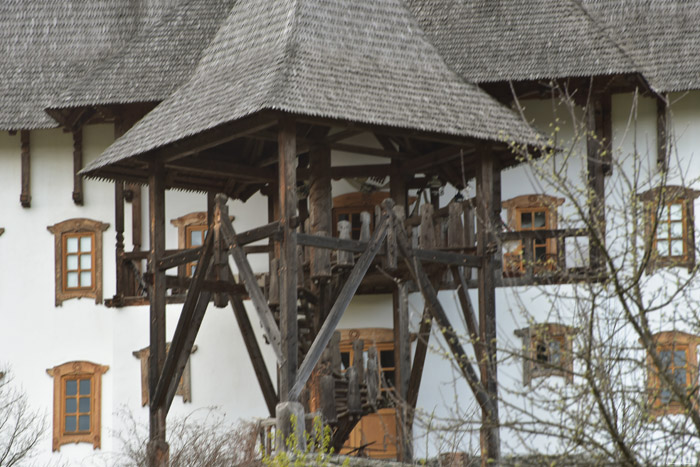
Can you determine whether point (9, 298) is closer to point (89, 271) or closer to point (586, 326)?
point (89, 271)

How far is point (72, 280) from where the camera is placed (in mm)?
23094

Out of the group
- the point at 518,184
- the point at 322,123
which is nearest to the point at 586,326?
the point at 322,123

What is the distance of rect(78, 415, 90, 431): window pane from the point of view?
2248 centimetres

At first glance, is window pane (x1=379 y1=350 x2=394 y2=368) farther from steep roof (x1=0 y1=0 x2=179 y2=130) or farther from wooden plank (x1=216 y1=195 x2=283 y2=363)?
steep roof (x1=0 y1=0 x2=179 y2=130)

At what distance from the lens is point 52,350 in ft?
74.7

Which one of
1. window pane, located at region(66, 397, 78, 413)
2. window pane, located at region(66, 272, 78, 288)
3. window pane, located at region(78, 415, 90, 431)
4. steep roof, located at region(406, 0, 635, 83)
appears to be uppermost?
steep roof, located at region(406, 0, 635, 83)

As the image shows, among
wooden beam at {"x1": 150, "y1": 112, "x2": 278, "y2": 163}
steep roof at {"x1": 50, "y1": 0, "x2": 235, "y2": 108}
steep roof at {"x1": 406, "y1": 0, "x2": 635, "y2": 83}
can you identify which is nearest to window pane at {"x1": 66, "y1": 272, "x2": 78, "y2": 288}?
steep roof at {"x1": 50, "y1": 0, "x2": 235, "y2": 108}

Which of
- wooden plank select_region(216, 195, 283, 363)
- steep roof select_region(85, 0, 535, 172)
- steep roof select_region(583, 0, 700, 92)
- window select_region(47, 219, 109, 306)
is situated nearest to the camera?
wooden plank select_region(216, 195, 283, 363)

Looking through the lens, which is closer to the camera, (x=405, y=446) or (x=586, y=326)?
(x=586, y=326)

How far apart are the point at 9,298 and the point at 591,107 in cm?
934

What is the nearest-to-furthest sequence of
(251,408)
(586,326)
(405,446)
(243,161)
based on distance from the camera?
(586,326) → (405,446) → (243,161) → (251,408)

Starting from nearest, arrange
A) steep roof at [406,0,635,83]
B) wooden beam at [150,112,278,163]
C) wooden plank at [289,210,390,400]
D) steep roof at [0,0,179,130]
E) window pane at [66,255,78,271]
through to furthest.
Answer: wooden plank at [289,210,390,400], wooden beam at [150,112,278,163], steep roof at [406,0,635,83], window pane at [66,255,78,271], steep roof at [0,0,179,130]

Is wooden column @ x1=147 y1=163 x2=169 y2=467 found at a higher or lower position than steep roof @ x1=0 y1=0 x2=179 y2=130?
lower

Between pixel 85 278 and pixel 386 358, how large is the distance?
200 inches
